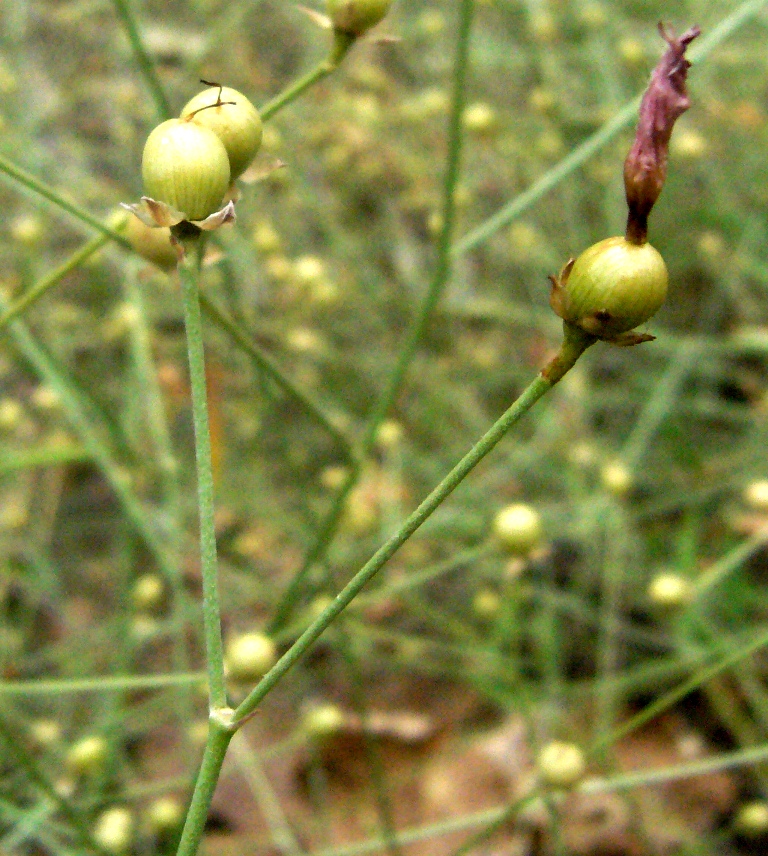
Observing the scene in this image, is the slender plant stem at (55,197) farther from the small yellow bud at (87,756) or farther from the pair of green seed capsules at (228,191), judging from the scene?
the small yellow bud at (87,756)

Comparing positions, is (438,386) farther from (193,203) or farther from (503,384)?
(193,203)

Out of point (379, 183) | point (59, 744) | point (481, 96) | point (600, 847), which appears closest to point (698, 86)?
point (481, 96)

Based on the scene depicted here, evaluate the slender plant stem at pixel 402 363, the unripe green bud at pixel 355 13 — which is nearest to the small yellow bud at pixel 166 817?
the slender plant stem at pixel 402 363

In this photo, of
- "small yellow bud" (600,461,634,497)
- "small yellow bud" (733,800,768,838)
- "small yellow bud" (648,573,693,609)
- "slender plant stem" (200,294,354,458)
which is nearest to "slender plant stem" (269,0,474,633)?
"slender plant stem" (200,294,354,458)

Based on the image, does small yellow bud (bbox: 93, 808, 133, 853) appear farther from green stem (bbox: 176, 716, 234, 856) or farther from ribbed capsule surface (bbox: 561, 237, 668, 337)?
ribbed capsule surface (bbox: 561, 237, 668, 337)

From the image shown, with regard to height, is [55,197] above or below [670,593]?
above

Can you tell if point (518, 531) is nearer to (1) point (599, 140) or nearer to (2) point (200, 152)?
(1) point (599, 140)

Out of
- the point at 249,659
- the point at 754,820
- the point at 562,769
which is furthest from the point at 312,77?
the point at 754,820

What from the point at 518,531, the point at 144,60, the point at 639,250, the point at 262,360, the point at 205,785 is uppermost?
the point at 144,60
